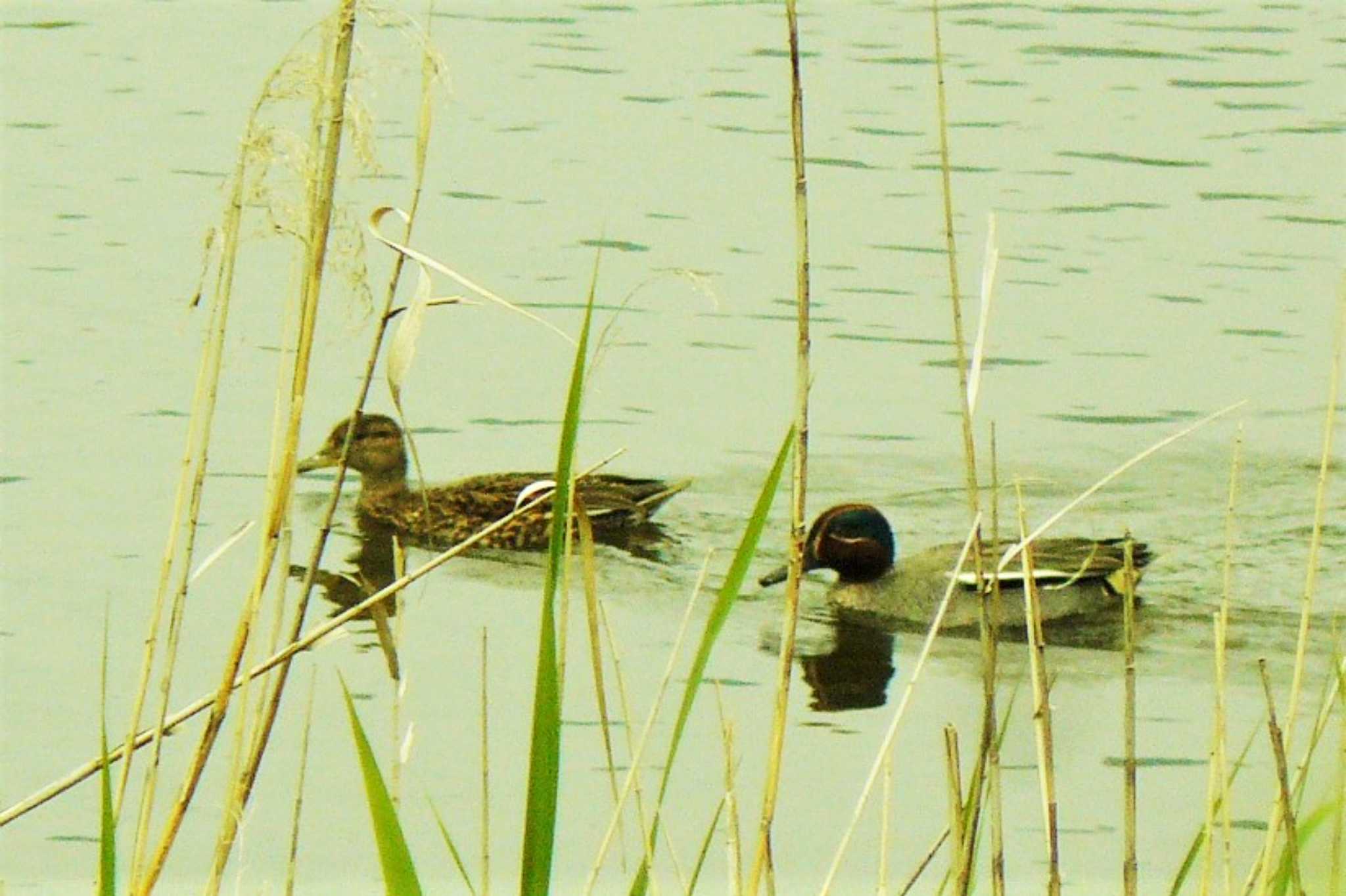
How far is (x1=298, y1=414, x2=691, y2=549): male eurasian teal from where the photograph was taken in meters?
9.50

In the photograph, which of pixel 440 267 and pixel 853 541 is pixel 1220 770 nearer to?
pixel 440 267

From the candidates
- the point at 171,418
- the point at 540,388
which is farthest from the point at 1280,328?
the point at 171,418

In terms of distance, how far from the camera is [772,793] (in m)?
2.72

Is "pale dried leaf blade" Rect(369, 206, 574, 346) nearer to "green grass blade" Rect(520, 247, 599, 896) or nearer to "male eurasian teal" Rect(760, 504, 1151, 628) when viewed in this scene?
"green grass blade" Rect(520, 247, 599, 896)

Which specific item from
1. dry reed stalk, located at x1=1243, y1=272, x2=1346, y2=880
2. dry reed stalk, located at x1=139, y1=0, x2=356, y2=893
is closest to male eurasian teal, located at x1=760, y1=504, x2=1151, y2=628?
dry reed stalk, located at x1=1243, y1=272, x2=1346, y2=880

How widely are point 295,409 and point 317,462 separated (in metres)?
7.25

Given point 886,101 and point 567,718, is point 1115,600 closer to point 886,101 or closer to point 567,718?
point 567,718

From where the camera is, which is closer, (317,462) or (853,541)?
(853,541)

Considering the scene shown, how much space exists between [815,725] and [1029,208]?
7616 millimetres

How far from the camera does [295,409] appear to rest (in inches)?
106

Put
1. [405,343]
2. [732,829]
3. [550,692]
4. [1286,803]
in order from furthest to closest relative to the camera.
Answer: [732,829] → [405,343] → [1286,803] → [550,692]

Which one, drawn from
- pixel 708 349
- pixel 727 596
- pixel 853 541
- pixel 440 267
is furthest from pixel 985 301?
pixel 708 349

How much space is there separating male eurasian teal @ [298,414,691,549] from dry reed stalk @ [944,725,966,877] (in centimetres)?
632

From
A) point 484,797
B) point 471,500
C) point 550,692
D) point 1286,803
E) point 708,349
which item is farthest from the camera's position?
point 708,349
